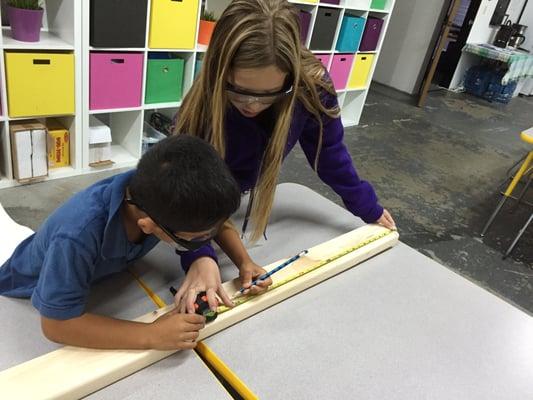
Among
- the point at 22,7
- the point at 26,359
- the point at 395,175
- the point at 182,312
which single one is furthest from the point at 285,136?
the point at 395,175

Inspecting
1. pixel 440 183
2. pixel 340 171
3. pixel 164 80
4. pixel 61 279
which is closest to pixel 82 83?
pixel 164 80

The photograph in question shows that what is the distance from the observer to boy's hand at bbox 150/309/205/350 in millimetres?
A: 774

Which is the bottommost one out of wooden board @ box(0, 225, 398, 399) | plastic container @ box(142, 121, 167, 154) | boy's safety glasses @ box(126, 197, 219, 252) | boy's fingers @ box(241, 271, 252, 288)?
plastic container @ box(142, 121, 167, 154)

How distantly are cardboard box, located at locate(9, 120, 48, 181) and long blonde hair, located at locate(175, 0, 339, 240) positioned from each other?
1737 mm

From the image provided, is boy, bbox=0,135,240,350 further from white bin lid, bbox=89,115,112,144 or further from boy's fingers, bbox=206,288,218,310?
white bin lid, bbox=89,115,112,144

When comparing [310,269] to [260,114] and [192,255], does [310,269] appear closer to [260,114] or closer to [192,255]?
[192,255]

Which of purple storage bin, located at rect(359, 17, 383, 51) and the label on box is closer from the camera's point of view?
the label on box

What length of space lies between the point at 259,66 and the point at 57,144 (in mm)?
2143

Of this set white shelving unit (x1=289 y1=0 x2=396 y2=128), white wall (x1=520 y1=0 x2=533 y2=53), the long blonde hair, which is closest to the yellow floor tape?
the long blonde hair

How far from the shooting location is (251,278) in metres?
0.98

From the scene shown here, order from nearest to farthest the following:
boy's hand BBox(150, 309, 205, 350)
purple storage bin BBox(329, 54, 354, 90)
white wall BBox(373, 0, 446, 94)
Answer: boy's hand BBox(150, 309, 205, 350) < purple storage bin BBox(329, 54, 354, 90) < white wall BBox(373, 0, 446, 94)

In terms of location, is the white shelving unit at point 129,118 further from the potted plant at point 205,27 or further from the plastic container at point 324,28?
the plastic container at point 324,28

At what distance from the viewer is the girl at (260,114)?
3.04 feet

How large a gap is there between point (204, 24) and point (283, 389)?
2.70 meters
